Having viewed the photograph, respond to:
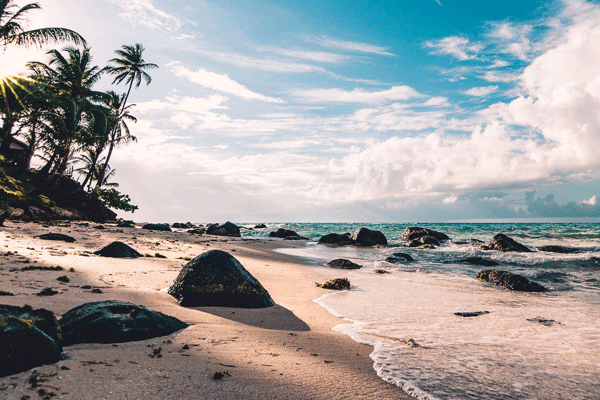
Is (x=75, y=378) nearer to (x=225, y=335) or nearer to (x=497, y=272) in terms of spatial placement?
(x=225, y=335)

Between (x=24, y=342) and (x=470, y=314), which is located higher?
(x=24, y=342)

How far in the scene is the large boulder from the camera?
5.45 m

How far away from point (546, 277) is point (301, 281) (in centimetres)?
831

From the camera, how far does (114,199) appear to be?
34.8 metres

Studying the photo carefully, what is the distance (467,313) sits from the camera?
5.94 m

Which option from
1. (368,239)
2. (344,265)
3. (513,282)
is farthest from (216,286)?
(368,239)

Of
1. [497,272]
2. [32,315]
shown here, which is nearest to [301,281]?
[497,272]

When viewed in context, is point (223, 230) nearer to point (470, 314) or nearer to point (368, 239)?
point (368, 239)

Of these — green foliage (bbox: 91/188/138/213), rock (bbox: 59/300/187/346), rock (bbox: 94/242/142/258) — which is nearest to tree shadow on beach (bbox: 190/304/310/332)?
rock (bbox: 59/300/187/346)

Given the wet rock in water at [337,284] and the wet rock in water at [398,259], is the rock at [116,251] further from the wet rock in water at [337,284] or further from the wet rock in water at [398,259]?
the wet rock in water at [398,259]

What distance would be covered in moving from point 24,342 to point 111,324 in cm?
88

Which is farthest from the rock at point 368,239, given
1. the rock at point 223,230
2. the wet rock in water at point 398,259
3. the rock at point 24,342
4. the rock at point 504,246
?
the rock at point 24,342

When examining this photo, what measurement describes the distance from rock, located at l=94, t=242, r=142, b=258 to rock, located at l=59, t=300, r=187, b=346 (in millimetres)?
6345

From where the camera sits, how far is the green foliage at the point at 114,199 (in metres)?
34.1
